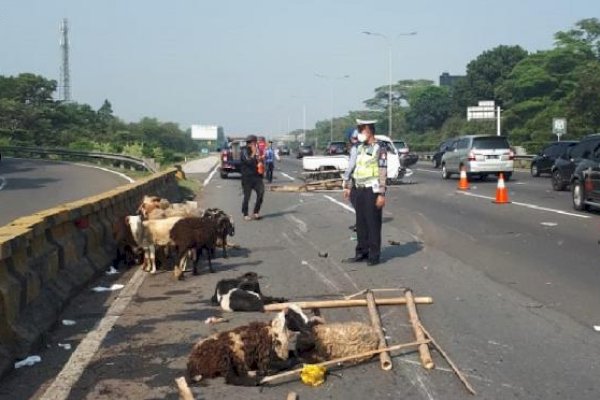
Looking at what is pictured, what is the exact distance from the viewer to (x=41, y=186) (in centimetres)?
2717

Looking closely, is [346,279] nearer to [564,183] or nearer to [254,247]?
[254,247]

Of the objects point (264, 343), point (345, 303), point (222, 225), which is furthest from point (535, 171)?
point (264, 343)

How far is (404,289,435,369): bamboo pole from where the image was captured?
5688 millimetres

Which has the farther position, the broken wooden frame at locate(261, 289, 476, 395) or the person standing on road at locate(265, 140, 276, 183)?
the person standing on road at locate(265, 140, 276, 183)

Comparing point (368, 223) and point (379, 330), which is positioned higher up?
point (368, 223)

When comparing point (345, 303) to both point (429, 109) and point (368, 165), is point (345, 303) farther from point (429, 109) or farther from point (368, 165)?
point (429, 109)

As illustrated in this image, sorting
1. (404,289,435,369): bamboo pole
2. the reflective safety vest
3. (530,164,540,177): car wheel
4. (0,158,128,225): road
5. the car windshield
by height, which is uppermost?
the car windshield

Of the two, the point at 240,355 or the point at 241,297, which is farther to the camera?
the point at 241,297

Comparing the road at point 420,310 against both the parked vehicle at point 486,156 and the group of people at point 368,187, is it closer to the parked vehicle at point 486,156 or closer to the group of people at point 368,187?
the group of people at point 368,187

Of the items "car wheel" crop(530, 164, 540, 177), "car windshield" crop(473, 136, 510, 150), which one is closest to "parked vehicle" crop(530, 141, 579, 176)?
"car wheel" crop(530, 164, 540, 177)

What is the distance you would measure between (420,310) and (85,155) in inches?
1658

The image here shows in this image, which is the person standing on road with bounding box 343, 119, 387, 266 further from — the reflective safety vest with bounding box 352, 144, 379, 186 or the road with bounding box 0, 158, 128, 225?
the road with bounding box 0, 158, 128, 225

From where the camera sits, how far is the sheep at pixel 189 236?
9.48 metres

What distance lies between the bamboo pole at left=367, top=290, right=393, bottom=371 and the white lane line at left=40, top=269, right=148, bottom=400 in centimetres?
226
